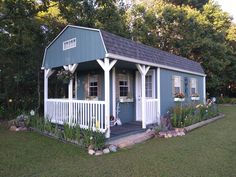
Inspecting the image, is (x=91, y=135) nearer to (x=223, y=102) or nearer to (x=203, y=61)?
(x=203, y=61)

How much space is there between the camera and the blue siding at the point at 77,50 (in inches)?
313

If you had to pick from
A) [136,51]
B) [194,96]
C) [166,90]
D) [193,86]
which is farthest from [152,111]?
[193,86]

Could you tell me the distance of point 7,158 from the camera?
19.6 feet

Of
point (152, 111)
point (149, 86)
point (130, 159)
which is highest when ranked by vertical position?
point (149, 86)

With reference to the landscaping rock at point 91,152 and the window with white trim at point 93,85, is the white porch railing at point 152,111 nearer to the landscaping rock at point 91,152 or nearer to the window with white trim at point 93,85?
the window with white trim at point 93,85

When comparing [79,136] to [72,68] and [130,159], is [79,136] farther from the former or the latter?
[72,68]

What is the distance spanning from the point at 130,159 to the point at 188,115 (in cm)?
533

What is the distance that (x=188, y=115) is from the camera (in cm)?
1042

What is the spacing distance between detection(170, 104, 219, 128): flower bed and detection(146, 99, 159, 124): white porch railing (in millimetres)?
663

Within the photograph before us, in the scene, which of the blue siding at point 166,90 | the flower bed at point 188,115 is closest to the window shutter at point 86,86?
the blue siding at point 166,90

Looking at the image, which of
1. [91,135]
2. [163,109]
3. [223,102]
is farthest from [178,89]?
[223,102]

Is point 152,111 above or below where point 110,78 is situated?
below

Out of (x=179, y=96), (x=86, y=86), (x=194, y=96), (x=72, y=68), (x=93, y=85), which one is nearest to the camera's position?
(x=72, y=68)

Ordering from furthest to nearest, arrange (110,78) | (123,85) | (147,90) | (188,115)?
(147,90)
(123,85)
(188,115)
(110,78)
